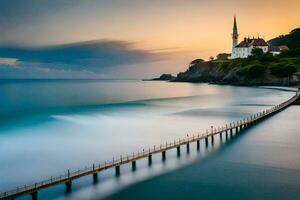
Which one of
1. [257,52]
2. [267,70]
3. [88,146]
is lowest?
[88,146]

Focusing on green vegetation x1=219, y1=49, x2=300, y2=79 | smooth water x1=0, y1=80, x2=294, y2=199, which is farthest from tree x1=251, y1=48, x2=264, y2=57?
smooth water x1=0, y1=80, x2=294, y2=199

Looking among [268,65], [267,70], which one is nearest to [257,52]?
[268,65]

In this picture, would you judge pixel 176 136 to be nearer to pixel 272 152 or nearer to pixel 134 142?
pixel 134 142

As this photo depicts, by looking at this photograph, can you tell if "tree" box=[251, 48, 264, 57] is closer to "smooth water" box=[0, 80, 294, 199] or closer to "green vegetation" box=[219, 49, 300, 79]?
"green vegetation" box=[219, 49, 300, 79]

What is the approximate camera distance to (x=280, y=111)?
74062mm

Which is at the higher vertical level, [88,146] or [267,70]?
[267,70]

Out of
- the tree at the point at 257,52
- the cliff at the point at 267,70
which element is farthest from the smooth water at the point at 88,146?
the tree at the point at 257,52

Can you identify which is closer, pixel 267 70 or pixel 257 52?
pixel 267 70

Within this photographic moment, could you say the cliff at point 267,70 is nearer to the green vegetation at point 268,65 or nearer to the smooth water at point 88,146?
the green vegetation at point 268,65

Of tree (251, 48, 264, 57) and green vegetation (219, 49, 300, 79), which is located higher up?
tree (251, 48, 264, 57)

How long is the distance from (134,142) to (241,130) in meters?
16.9

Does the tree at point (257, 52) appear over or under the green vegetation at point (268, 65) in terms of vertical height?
over

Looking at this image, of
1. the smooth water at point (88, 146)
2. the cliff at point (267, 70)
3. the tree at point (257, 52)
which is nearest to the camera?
the smooth water at point (88, 146)

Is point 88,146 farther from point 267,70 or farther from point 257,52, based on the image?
point 257,52
